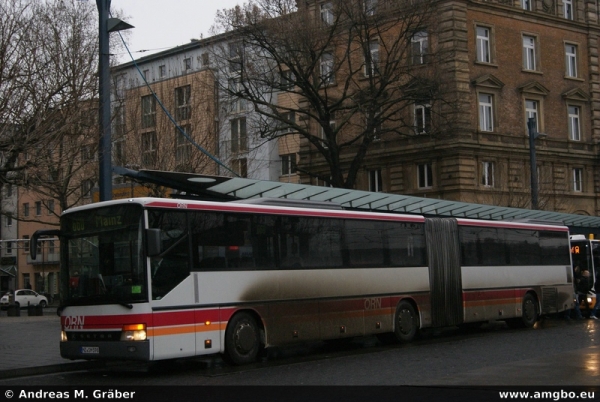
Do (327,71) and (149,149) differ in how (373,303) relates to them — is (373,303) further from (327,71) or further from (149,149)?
(327,71)

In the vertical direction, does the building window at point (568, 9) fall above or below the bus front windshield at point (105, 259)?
above

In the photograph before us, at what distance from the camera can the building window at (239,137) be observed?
4438 cm

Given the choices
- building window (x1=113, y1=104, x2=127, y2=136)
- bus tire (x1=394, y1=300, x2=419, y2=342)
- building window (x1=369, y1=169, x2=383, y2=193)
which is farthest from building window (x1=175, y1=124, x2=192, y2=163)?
bus tire (x1=394, y1=300, x2=419, y2=342)

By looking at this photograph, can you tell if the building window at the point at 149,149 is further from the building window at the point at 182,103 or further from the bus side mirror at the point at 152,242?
the bus side mirror at the point at 152,242

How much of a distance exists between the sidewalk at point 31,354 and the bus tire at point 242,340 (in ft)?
8.94

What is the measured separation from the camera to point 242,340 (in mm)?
17141

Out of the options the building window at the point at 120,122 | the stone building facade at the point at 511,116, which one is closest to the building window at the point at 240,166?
the building window at the point at 120,122

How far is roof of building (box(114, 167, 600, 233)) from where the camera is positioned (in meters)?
24.8

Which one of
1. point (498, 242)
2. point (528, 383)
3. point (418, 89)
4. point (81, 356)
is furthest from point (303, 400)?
point (418, 89)

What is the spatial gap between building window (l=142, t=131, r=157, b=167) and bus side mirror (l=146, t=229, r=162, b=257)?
26.5m

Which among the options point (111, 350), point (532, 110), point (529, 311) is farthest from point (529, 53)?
point (111, 350)

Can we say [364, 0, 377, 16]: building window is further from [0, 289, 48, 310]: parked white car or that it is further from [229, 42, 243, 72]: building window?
[0, 289, 48, 310]: parked white car

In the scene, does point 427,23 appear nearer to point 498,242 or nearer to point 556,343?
point 498,242

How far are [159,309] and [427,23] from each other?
94.0 feet
